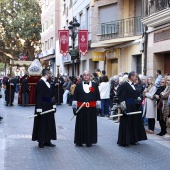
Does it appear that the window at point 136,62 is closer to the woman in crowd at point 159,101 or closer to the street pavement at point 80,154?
the street pavement at point 80,154

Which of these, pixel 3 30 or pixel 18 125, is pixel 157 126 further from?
pixel 3 30

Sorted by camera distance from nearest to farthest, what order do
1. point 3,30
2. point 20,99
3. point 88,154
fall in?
1. point 88,154
2. point 20,99
3. point 3,30

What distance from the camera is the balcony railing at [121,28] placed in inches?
849

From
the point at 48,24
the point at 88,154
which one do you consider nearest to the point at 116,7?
the point at 88,154

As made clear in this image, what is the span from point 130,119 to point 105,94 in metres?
6.26

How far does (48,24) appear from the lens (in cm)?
4594

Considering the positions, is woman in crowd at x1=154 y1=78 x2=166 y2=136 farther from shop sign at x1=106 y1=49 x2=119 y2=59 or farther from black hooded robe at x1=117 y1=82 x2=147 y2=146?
shop sign at x1=106 y1=49 x2=119 y2=59

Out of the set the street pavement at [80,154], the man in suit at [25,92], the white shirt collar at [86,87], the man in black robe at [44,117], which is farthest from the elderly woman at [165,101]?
the man in suit at [25,92]

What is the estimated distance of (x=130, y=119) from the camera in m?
10.1

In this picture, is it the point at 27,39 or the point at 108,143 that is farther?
the point at 27,39

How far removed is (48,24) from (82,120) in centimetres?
3706

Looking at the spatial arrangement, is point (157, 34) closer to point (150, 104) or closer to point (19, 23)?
point (150, 104)

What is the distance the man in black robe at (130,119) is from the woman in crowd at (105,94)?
611cm

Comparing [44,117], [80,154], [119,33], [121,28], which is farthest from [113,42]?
[80,154]
